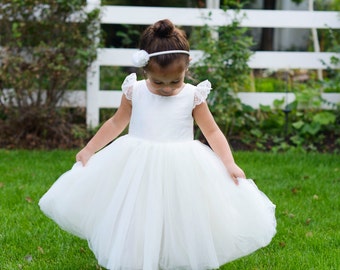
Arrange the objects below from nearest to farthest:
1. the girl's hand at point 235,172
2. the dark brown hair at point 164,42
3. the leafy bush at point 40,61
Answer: the dark brown hair at point 164,42 < the girl's hand at point 235,172 < the leafy bush at point 40,61

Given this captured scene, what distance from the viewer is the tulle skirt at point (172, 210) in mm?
3086

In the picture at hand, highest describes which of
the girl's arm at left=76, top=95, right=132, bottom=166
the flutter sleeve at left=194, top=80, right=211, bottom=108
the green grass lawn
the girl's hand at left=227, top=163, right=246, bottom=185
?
the flutter sleeve at left=194, top=80, right=211, bottom=108

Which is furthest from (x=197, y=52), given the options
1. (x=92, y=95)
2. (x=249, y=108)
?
(x=92, y=95)

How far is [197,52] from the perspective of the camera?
6.89 metres

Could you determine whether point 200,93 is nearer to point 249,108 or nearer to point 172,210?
point 172,210

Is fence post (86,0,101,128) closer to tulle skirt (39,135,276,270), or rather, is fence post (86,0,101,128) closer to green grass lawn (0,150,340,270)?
green grass lawn (0,150,340,270)

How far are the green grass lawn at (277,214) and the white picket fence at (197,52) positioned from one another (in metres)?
0.92

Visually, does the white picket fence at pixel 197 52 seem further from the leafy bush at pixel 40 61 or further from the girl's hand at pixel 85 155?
the girl's hand at pixel 85 155

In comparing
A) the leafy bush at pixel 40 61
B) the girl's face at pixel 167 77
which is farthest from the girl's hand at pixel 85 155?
the leafy bush at pixel 40 61

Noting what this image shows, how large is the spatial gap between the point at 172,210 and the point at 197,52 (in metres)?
3.95

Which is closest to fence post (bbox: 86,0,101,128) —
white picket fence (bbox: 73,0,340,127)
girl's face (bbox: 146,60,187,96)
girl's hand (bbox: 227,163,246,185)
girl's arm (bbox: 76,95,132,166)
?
white picket fence (bbox: 73,0,340,127)

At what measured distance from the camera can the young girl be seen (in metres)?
3.08

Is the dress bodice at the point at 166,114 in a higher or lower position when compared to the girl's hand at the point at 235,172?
higher

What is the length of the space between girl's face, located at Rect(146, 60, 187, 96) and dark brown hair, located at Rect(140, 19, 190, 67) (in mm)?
26
